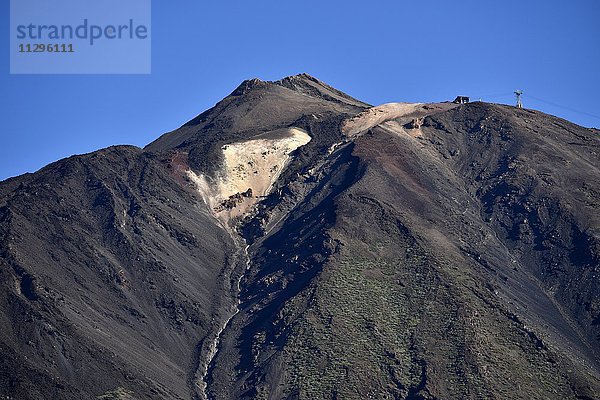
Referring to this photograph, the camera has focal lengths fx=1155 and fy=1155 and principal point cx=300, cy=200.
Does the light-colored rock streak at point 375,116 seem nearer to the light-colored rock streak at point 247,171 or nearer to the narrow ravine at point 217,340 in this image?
the light-colored rock streak at point 247,171

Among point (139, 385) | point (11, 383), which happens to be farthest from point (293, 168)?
point (11, 383)

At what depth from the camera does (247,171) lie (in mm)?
140125

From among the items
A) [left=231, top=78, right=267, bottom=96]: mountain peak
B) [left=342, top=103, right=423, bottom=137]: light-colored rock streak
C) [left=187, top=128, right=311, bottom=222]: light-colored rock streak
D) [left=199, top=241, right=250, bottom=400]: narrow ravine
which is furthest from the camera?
[left=231, top=78, right=267, bottom=96]: mountain peak

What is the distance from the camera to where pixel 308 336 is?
328ft

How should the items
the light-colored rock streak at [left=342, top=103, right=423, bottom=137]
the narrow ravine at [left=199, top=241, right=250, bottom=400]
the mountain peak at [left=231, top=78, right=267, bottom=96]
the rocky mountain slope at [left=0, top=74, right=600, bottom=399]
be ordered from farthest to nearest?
1. the mountain peak at [left=231, top=78, right=267, bottom=96]
2. the light-colored rock streak at [left=342, top=103, right=423, bottom=137]
3. the narrow ravine at [left=199, top=241, right=250, bottom=400]
4. the rocky mountain slope at [left=0, top=74, right=600, bottom=399]

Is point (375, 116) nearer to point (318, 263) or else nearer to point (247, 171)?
point (247, 171)

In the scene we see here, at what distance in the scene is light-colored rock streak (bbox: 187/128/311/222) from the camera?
438 ft

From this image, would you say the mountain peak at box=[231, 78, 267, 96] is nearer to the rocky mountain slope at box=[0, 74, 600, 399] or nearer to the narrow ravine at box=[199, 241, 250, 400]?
the rocky mountain slope at box=[0, 74, 600, 399]

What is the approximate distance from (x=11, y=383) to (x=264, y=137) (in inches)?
2702

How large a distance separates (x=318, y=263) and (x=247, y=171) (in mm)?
31719

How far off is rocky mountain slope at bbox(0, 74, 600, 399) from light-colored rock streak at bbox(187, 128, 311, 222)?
0.28 metres

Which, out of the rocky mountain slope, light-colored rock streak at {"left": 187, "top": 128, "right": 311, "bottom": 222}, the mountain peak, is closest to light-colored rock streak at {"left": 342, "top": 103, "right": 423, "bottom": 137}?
the rocky mountain slope

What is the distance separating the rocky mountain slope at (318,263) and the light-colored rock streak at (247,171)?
0.92ft

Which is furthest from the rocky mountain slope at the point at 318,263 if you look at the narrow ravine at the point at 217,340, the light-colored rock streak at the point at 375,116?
the light-colored rock streak at the point at 375,116
